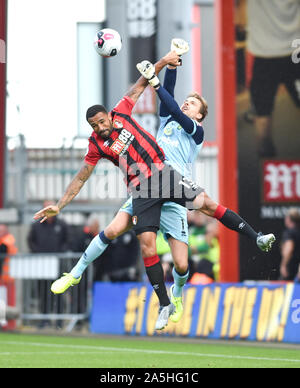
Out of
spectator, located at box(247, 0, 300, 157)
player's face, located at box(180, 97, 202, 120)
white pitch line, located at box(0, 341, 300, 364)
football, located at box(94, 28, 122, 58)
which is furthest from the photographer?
spectator, located at box(247, 0, 300, 157)

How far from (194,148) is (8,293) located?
8.20 metres

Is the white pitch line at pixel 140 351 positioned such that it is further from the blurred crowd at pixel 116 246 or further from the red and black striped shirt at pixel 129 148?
the red and black striped shirt at pixel 129 148

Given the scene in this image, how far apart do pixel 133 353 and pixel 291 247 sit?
4.13 meters

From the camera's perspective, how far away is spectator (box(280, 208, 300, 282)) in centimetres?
1852

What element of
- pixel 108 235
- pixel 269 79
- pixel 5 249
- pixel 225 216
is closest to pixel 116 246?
pixel 5 249

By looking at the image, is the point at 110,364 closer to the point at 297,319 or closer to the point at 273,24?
the point at 297,319

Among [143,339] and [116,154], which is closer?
[116,154]

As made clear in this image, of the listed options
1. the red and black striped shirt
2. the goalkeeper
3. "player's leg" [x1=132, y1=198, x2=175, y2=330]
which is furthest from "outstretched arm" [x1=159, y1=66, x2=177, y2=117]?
"player's leg" [x1=132, y1=198, x2=175, y2=330]

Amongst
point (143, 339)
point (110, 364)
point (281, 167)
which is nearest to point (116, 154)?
point (110, 364)

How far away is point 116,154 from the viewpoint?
487 inches

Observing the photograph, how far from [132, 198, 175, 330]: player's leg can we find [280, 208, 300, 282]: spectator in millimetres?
6090

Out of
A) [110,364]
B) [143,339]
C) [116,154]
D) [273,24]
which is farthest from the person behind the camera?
[273,24]

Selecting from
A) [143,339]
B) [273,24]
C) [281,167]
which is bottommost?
[143,339]

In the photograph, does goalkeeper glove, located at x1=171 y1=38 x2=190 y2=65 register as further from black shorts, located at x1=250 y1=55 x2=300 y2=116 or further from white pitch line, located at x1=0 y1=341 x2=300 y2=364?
black shorts, located at x1=250 y1=55 x2=300 y2=116
